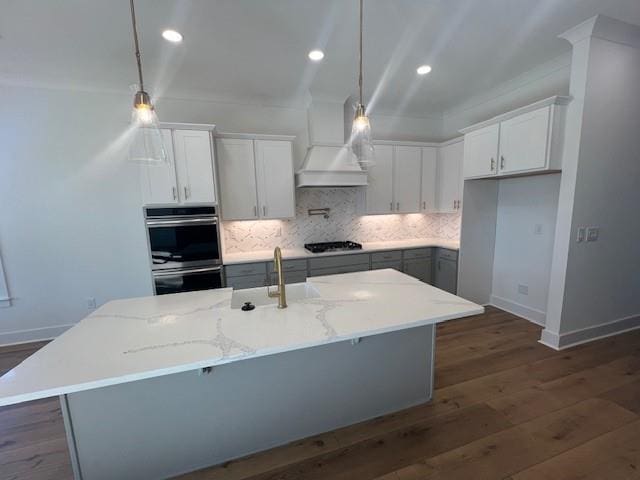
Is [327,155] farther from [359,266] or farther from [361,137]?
[361,137]

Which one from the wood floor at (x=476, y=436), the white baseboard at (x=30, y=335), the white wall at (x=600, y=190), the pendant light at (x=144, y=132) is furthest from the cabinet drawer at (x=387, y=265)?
the white baseboard at (x=30, y=335)

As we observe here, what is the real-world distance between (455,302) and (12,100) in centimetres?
462

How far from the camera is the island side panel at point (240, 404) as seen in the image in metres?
1.39

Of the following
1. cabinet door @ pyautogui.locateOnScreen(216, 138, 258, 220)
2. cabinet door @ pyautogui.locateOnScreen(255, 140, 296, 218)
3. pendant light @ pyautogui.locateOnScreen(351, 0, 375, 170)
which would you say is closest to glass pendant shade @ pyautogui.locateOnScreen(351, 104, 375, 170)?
pendant light @ pyautogui.locateOnScreen(351, 0, 375, 170)

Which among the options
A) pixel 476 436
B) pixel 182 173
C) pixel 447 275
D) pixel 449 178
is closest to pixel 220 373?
pixel 476 436

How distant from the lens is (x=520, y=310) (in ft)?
11.6

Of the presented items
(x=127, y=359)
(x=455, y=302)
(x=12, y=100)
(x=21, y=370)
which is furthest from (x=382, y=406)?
(x=12, y=100)

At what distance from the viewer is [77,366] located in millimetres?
1152

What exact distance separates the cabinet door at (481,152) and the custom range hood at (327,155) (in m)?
1.31

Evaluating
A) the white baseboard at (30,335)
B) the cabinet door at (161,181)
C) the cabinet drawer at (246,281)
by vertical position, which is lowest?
the white baseboard at (30,335)

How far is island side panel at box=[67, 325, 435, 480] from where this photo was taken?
54.6 inches

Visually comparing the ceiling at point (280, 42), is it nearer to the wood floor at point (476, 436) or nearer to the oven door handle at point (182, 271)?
the oven door handle at point (182, 271)

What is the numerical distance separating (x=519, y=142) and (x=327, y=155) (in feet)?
6.93

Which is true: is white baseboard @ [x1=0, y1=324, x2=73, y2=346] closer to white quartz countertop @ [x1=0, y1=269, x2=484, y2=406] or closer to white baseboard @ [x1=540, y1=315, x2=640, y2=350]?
white quartz countertop @ [x1=0, y1=269, x2=484, y2=406]
